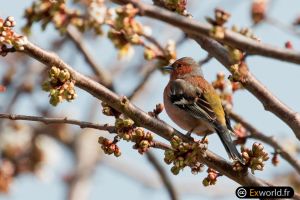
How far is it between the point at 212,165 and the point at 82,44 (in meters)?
3.63

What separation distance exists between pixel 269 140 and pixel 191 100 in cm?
188

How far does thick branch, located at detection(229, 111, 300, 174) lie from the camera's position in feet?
16.4

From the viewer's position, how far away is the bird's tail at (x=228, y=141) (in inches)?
214

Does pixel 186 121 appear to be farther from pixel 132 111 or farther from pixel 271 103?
pixel 132 111

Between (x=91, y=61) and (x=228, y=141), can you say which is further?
(x=91, y=61)

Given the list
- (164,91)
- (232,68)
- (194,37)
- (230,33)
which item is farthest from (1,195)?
(230,33)

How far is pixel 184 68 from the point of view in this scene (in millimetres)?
8531

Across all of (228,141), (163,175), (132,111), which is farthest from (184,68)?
(132,111)

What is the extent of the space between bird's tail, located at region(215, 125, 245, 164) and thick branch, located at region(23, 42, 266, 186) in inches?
13.8

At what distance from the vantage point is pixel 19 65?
10.3 metres

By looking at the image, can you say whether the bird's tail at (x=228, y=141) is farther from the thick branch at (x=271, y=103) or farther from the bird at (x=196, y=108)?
the thick branch at (x=271, y=103)

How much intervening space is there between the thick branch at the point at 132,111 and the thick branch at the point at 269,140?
0.45 meters

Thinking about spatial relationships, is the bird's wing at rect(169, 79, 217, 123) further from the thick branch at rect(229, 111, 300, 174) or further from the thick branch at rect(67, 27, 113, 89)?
the thick branch at rect(67, 27, 113, 89)

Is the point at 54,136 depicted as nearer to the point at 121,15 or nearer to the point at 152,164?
the point at 152,164
